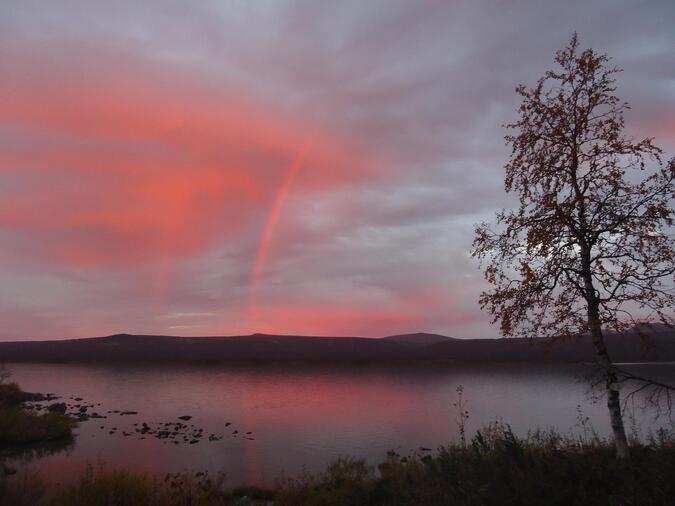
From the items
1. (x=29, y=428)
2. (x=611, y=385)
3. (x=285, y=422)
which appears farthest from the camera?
(x=285, y=422)

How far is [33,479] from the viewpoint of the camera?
17828 millimetres

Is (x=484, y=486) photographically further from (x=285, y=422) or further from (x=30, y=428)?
(x=285, y=422)

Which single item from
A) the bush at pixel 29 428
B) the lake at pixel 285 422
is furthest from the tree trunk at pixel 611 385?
the bush at pixel 29 428

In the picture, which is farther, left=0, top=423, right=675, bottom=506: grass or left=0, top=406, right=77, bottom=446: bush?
left=0, top=406, right=77, bottom=446: bush

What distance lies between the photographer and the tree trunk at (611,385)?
13.0 metres

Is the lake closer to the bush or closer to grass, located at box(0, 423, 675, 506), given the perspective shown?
the bush

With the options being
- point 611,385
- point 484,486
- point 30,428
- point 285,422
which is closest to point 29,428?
point 30,428

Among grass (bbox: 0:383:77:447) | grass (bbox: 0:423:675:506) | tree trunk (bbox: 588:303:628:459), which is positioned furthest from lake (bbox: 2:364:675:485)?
grass (bbox: 0:423:675:506)

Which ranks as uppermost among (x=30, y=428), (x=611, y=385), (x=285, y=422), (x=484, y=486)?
(x=611, y=385)

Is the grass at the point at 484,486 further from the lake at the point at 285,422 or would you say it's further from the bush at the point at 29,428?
the bush at the point at 29,428

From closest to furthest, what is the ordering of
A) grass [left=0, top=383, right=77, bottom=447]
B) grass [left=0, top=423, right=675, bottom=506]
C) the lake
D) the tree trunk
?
grass [left=0, top=423, right=675, bottom=506]
the tree trunk
the lake
grass [left=0, top=383, right=77, bottom=447]

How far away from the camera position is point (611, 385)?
13.1 m

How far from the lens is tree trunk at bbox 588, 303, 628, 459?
13.0 metres

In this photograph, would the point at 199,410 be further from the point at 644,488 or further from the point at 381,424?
the point at 644,488
